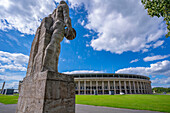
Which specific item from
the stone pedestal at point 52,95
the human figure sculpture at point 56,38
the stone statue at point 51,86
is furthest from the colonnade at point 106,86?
the stone pedestal at point 52,95

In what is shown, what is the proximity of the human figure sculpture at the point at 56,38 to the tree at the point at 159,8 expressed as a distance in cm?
1020

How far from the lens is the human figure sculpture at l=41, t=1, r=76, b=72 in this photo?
4346 mm

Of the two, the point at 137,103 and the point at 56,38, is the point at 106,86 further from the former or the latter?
the point at 56,38

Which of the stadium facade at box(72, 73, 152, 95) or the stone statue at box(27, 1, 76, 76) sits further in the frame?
the stadium facade at box(72, 73, 152, 95)

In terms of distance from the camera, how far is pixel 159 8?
10.1 meters

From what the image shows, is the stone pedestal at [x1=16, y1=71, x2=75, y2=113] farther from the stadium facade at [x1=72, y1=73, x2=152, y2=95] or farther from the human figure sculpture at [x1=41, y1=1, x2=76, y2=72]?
the stadium facade at [x1=72, y1=73, x2=152, y2=95]

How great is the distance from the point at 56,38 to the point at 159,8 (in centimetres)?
1182

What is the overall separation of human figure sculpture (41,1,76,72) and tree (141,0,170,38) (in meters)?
10.2

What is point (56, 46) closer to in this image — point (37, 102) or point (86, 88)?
point (37, 102)

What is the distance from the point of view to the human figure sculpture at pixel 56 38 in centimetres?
435

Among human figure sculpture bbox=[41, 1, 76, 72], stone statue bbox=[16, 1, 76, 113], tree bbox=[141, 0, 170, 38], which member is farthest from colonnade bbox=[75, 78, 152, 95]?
stone statue bbox=[16, 1, 76, 113]

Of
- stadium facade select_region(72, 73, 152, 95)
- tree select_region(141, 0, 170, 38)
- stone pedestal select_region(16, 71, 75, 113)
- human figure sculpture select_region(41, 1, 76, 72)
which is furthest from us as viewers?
stadium facade select_region(72, 73, 152, 95)

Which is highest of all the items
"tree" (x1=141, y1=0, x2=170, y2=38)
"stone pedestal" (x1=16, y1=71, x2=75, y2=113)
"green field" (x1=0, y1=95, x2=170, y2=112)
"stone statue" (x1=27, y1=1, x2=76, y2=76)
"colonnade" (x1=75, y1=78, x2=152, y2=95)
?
"tree" (x1=141, y1=0, x2=170, y2=38)

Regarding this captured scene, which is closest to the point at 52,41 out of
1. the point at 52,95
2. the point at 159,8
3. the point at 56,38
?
the point at 56,38
